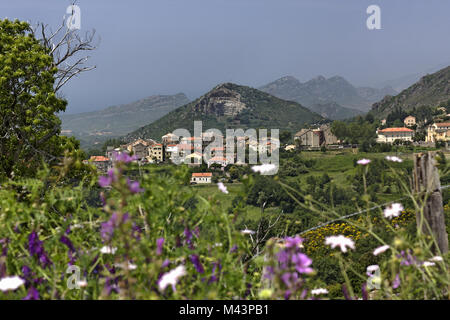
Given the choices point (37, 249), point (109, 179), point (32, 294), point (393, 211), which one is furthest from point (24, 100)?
point (393, 211)

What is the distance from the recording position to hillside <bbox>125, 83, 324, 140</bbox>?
119 meters

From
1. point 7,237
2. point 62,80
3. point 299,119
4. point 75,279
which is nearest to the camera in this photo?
point 75,279

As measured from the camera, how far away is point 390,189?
4594 centimetres

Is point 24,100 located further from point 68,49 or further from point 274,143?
point 274,143

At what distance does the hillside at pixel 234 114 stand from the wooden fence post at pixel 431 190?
110913 mm

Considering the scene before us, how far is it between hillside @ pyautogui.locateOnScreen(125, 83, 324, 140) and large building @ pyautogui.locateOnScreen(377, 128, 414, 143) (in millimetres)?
31221

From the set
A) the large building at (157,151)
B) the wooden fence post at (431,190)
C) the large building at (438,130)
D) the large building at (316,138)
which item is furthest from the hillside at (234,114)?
the wooden fence post at (431,190)

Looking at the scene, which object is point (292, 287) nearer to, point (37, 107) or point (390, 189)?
point (37, 107)

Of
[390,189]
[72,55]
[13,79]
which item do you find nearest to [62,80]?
[72,55]

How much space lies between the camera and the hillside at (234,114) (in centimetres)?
11900

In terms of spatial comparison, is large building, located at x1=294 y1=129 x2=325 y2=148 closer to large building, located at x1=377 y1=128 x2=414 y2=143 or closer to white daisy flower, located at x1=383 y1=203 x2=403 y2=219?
large building, located at x1=377 y1=128 x2=414 y2=143

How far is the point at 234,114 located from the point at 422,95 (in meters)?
56.9

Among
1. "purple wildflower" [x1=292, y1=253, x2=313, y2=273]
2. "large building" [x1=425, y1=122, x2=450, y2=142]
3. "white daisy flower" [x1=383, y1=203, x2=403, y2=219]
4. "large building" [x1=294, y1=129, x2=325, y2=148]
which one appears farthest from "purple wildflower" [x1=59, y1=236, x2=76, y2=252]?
"large building" [x1=294, y1=129, x2=325, y2=148]
